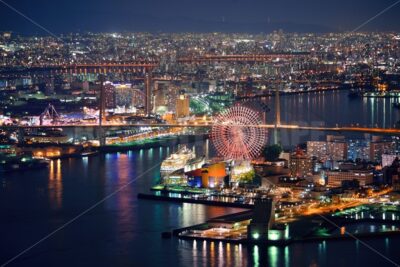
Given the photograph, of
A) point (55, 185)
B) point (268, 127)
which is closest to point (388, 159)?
point (268, 127)

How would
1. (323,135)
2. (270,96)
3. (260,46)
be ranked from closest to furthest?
(323,135) < (270,96) < (260,46)

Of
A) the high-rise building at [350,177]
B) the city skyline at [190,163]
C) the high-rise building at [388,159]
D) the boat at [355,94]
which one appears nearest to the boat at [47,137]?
the city skyline at [190,163]

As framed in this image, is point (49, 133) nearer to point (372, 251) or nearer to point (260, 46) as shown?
point (372, 251)

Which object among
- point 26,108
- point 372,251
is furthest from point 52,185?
point 26,108

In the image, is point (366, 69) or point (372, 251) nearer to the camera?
point (372, 251)

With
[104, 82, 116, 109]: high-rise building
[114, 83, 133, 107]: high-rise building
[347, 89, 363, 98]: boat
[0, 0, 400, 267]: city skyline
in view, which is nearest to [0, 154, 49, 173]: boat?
[0, 0, 400, 267]: city skyline

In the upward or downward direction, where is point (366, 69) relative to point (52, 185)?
upward

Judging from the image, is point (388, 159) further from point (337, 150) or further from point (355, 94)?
point (355, 94)
